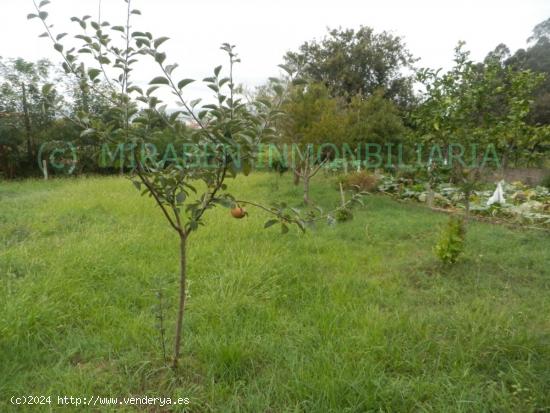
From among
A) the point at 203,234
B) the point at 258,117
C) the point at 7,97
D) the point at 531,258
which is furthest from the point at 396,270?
the point at 7,97

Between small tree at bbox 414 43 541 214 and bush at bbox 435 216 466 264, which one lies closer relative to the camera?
bush at bbox 435 216 466 264

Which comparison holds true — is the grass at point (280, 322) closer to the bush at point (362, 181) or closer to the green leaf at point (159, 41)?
the green leaf at point (159, 41)

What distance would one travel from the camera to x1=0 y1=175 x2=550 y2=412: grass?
1750 millimetres

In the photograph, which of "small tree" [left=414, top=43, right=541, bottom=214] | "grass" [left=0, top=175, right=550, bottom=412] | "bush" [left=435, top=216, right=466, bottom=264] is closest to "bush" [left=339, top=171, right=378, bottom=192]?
"small tree" [left=414, top=43, right=541, bottom=214]

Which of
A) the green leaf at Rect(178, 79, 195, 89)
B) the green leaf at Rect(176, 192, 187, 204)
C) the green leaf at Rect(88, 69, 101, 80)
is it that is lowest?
the green leaf at Rect(176, 192, 187, 204)

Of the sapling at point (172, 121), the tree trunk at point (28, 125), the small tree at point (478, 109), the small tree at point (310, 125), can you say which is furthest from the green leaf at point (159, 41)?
the tree trunk at point (28, 125)

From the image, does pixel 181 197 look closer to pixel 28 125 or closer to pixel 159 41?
pixel 159 41

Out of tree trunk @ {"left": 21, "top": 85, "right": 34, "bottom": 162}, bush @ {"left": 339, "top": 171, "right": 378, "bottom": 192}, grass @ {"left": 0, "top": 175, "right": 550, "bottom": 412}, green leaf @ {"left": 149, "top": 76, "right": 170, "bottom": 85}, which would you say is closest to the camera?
green leaf @ {"left": 149, "top": 76, "right": 170, "bottom": 85}

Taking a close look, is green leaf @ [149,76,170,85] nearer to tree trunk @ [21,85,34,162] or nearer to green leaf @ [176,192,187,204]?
green leaf @ [176,192,187,204]

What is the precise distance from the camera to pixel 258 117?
5.08ft

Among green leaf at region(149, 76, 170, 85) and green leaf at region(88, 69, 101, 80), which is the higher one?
green leaf at region(88, 69, 101, 80)

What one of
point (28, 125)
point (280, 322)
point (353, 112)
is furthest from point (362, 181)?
point (28, 125)

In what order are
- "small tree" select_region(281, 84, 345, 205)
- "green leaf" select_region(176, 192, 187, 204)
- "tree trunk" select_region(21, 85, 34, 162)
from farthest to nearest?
"tree trunk" select_region(21, 85, 34, 162) < "small tree" select_region(281, 84, 345, 205) < "green leaf" select_region(176, 192, 187, 204)

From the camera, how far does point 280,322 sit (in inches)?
92.1
